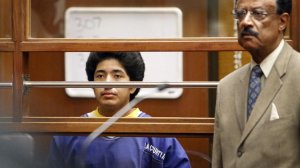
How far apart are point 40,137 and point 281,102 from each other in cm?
133

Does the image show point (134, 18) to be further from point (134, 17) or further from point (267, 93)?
point (267, 93)

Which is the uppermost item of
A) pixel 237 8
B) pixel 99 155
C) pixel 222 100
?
pixel 237 8

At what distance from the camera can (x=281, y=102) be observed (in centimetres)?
382

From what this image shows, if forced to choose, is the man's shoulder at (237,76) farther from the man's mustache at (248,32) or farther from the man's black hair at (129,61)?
the man's black hair at (129,61)

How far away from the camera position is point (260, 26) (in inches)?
155

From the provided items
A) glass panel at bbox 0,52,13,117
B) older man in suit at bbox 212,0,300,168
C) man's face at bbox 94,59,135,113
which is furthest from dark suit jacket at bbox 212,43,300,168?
glass panel at bbox 0,52,13,117

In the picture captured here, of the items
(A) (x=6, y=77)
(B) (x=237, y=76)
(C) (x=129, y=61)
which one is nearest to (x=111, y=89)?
(C) (x=129, y=61)

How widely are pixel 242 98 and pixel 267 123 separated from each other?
232mm

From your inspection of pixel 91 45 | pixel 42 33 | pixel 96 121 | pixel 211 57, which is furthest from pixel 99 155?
pixel 211 57

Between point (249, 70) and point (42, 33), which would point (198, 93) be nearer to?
point (42, 33)

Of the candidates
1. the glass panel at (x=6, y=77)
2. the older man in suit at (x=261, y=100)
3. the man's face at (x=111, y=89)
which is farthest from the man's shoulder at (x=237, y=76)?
the glass panel at (x=6, y=77)

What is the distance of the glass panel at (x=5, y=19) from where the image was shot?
15.3 ft

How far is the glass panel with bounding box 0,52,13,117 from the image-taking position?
4.53 m

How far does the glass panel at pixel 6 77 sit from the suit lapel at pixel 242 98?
1.12 m
